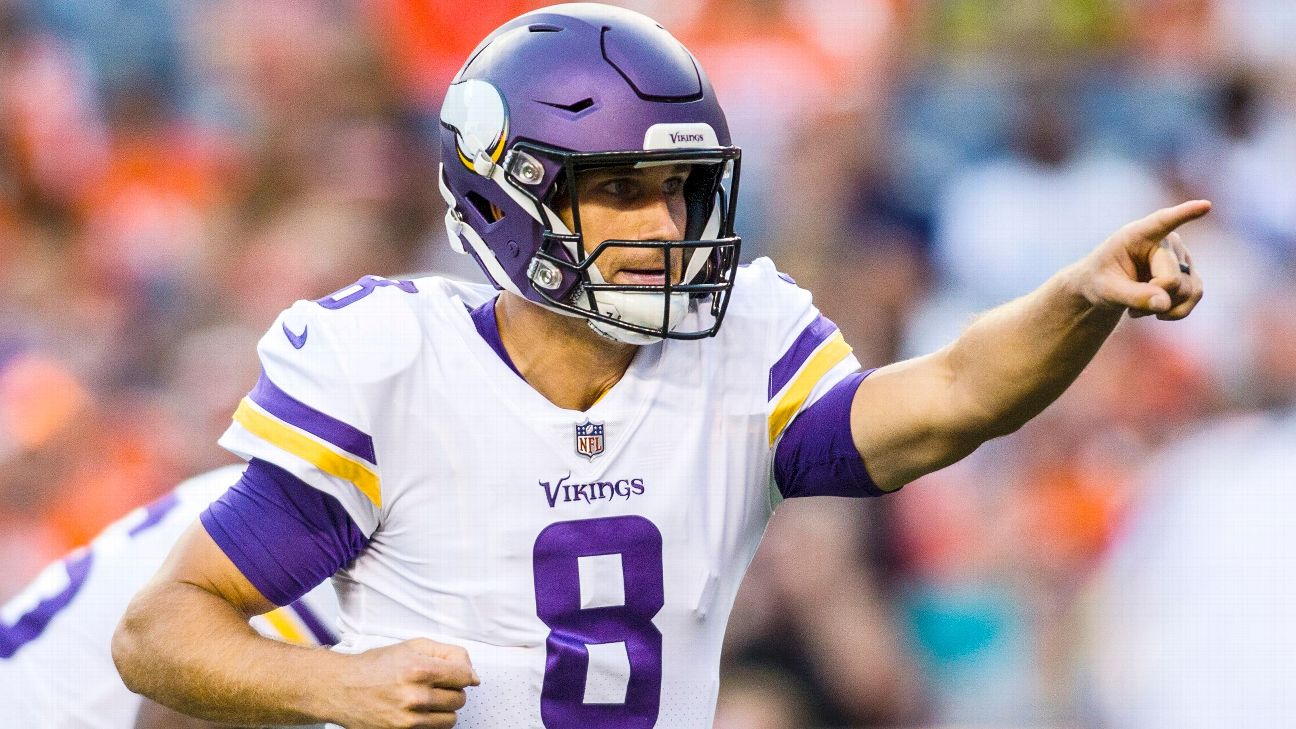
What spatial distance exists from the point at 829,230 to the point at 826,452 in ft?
10.2

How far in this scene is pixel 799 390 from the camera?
281 centimetres

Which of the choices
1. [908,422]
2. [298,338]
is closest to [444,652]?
[298,338]

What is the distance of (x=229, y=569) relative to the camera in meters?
2.56

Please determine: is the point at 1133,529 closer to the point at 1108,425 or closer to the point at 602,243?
the point at 1108,425

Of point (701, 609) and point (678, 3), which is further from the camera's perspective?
point (678, 3)

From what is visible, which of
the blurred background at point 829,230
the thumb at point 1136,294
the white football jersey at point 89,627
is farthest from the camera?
the blurred background at point 829,230

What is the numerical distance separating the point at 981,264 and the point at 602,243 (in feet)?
11.5

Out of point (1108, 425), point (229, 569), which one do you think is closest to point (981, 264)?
point (1108, 425)

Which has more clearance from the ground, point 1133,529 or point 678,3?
point 678,3

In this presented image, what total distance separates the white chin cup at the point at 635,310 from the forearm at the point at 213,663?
2.35ft

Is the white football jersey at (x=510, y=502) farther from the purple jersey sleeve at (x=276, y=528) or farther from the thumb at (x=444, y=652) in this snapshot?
the thumb at (x=444, y=652)

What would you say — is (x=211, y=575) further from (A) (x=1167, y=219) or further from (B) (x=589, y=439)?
(A) (x=1167, y=219)

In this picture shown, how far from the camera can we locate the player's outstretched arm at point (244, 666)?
7.54ft

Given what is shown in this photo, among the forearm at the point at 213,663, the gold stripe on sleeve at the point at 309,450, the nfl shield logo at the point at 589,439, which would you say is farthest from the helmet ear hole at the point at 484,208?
the forearm at the point at 213,663
